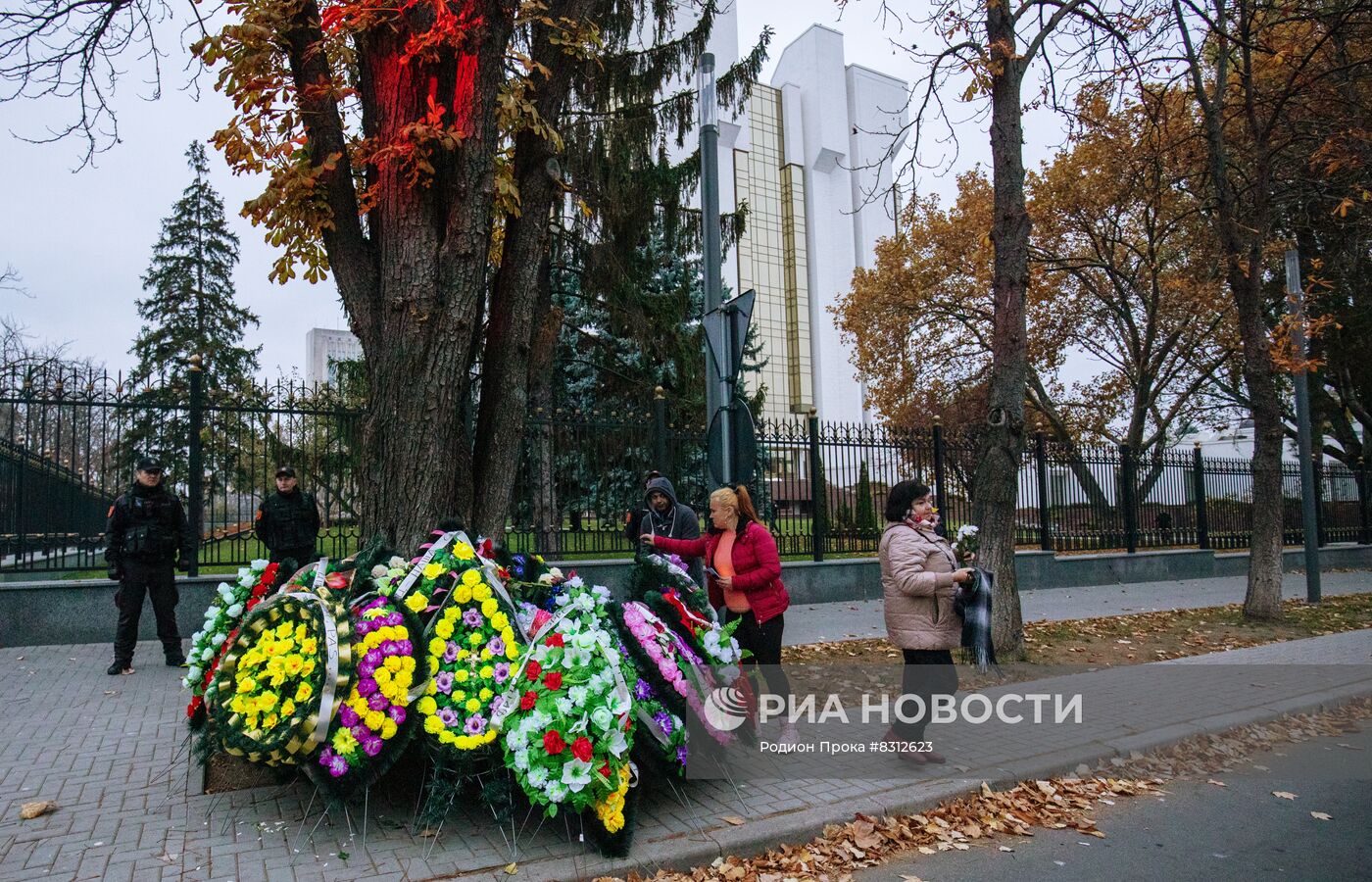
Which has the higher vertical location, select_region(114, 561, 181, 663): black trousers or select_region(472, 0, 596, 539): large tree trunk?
select_region(472, 0, 596, 539): large tree trunk

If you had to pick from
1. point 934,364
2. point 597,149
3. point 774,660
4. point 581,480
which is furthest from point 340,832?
point 934,364

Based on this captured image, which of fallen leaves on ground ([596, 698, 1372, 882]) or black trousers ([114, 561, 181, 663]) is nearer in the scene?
fallen leaves on ground ([596, 698, 1372, 882])

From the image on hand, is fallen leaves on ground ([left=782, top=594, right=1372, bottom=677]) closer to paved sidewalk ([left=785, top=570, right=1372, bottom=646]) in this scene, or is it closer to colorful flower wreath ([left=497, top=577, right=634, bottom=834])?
paved sidewalk ([left=785, top=570, right=1372, bottom=646])

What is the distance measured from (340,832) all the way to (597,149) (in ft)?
44.2

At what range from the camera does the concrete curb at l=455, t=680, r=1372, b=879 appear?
3721 millimetres

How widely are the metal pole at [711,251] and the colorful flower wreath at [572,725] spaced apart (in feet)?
8.19

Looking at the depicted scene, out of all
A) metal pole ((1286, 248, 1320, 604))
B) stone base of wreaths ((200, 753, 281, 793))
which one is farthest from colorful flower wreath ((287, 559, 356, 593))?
metal pole ((1286, 248, 1320, 604))

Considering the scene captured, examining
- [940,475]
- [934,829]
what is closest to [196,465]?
[934,829]

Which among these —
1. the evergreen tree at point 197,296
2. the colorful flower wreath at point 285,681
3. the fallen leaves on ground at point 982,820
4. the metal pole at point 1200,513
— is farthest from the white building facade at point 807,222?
the colorful flower wreath at point 285,681

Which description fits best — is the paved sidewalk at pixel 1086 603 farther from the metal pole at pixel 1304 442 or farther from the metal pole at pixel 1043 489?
the metal pole at pixel 1304 442

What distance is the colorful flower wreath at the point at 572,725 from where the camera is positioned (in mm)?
3656

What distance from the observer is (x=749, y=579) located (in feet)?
17.5

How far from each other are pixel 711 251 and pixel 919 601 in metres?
3.06

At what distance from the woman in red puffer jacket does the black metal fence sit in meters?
2.34
